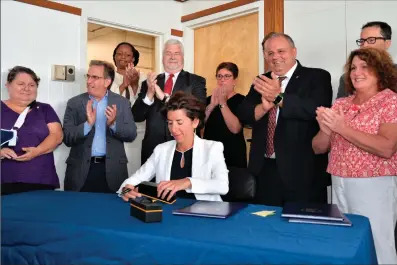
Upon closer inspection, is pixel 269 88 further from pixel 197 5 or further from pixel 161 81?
pixel 197 5

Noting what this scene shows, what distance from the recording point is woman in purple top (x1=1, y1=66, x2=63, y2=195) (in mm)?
2469

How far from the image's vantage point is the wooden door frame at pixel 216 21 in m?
3.96

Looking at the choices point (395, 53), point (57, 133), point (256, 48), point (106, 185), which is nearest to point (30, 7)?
point (57, 133)

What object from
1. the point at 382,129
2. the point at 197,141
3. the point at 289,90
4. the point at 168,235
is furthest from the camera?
the point at 289,90

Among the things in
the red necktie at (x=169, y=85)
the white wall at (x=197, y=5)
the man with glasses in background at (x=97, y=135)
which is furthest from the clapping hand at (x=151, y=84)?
the white wall at (x=197, y=5)

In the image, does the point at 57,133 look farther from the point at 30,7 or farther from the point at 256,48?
the point at 256,48

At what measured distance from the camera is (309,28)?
143 inches

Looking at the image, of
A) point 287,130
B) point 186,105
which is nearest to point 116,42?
point 186,105

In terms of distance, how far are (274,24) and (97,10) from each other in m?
1.78

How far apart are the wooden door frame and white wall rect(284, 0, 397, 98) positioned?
0.92 ft

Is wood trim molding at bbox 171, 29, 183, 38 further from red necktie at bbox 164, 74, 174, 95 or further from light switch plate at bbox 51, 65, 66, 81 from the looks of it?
red necktie at bbox 164, 74, 174, 95

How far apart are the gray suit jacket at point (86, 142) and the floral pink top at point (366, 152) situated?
5.20 feet

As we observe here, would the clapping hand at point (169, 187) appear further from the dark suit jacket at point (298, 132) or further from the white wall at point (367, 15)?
the white wall at point (367, 15)

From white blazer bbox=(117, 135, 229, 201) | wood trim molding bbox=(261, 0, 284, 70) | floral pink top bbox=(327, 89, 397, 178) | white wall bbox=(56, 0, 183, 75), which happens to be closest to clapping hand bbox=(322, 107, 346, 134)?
floral pink top bbox=(327, 89, 397, 178)
